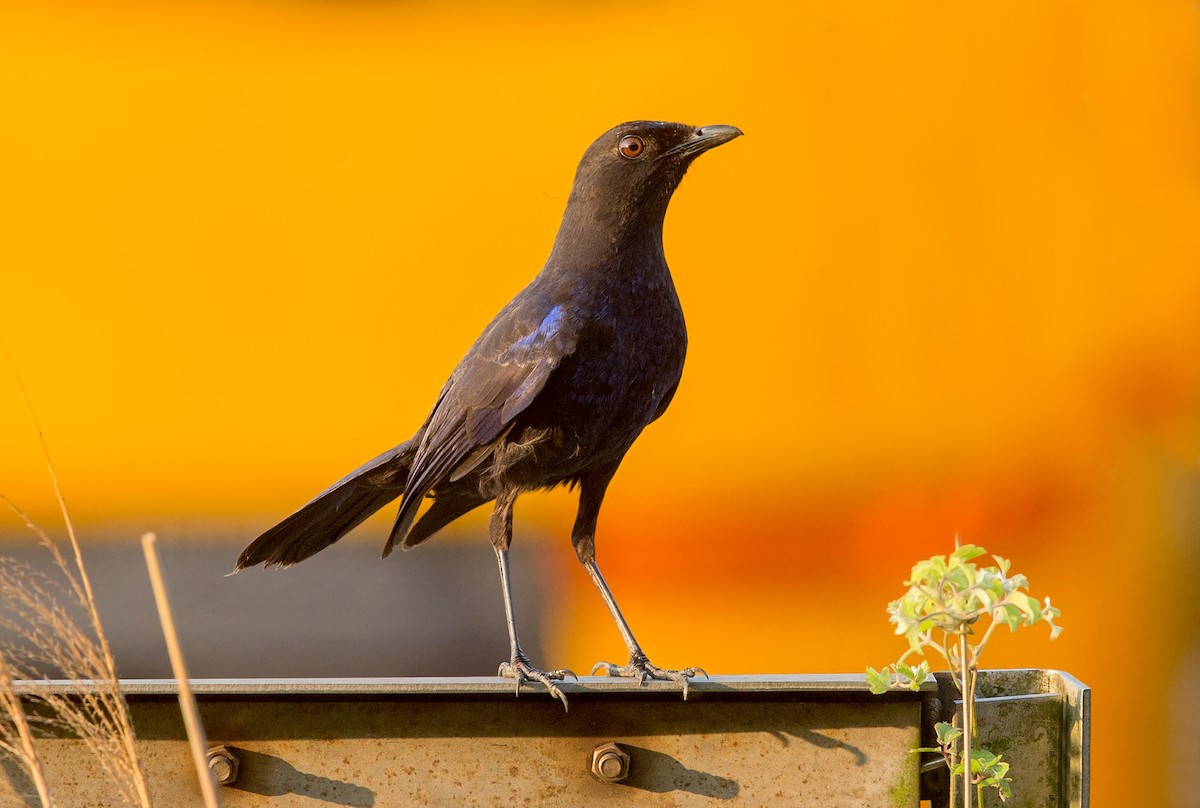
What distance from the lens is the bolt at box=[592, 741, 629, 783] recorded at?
1.84 meters

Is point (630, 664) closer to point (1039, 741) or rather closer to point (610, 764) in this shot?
point (610, 764)

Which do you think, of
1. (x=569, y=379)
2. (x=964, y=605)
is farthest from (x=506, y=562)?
(x=964, y=605)

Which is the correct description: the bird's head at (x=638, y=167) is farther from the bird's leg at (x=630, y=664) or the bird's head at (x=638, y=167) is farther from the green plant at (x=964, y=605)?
the green plant at (x=964, y=605)

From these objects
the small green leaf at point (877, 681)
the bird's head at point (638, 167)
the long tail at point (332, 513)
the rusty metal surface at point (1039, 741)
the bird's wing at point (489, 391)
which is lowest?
the rusty metal surface at point (1039, 741)

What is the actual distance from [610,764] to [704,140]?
4.62 feet

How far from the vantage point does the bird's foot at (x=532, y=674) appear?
1.86 metres

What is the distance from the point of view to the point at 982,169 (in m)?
3.11

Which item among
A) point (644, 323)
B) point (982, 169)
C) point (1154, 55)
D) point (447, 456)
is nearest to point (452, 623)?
point (447, 456)

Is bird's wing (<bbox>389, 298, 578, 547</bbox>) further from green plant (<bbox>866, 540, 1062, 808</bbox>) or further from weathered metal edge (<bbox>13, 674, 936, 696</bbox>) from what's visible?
green plant (<bbox>866, 540, 1062, 808</bbox>)

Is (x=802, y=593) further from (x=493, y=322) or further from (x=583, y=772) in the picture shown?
(x=583, y=772)

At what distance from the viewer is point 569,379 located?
2584 millimetres

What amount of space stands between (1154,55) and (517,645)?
6.87ft

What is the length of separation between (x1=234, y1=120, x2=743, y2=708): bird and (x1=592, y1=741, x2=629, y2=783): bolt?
2.01 feet

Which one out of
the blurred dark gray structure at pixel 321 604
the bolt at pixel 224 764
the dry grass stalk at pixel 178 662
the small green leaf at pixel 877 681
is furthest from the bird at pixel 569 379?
the dry grass stalk at pixel 178 662
